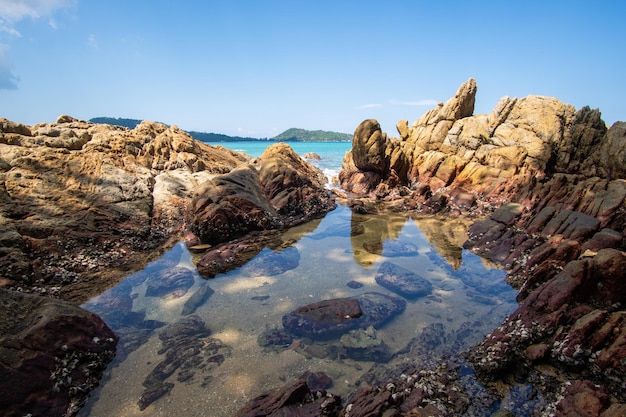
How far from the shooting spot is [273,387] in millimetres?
7965

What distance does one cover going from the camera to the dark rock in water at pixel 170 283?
42.9 feet

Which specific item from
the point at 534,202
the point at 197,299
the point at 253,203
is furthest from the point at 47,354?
the point at 534,202

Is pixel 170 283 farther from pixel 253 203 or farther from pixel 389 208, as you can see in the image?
pixel 389 208

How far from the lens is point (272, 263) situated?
15.9 metres

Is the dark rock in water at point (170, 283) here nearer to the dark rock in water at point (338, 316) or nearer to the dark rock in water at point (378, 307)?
the dark rock in water at point (338, 316)

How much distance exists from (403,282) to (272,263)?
630cm

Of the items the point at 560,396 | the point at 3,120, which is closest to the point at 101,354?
the point at 560,396

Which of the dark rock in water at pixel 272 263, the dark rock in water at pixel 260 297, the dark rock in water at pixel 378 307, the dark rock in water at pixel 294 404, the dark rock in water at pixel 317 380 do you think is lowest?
the dark rock in water at pixel 260 297

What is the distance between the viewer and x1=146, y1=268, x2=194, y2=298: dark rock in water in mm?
13066

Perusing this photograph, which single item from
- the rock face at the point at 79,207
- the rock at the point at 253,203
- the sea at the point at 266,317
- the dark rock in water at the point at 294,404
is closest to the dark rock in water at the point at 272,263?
the sea at the point at 266,317

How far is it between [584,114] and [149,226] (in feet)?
126

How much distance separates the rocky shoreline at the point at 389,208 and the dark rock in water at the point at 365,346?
25.0 inches

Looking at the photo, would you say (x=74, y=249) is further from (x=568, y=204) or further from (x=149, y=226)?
(x=568, y=204)

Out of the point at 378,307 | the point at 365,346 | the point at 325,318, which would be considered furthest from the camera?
the point at 378,307
